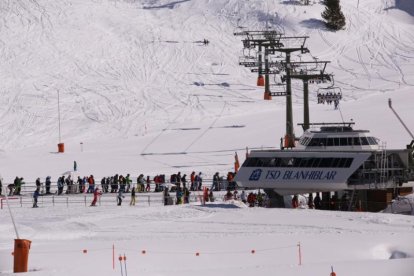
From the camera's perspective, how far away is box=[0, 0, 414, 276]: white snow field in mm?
22375

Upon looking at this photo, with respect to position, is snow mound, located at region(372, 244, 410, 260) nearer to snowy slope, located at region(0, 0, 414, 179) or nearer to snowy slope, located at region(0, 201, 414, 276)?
snowy slope, located at region(0, 201, 414, 276)

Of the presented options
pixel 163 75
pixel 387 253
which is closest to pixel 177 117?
pixel 163 75

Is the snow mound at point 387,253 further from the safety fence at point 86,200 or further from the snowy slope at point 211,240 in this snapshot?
the safety fence at point 86,200

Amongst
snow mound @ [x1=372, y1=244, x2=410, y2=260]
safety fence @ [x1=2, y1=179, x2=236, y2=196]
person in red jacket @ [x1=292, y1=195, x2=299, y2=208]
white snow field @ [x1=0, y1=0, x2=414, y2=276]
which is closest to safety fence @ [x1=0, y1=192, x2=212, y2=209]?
safety fence @ [x1=2, y1=179, x2=236, y2=196]

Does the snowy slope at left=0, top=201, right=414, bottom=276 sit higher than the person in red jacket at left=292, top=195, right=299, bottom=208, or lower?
lower

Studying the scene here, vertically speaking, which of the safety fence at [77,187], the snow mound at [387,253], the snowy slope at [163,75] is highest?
the snowy slope at [163,75]

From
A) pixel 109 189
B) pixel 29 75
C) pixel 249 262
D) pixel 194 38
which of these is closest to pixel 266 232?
pixel 249 262

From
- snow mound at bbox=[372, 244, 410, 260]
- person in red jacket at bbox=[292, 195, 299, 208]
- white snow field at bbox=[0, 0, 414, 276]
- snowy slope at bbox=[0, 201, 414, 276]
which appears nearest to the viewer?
snowy slope at bbox=[0, 201, 414, 276]

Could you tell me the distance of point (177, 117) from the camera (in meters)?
58.2

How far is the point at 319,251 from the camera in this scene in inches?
879

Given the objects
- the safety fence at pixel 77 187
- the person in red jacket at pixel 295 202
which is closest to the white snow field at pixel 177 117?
the person in red jacket at pixel 295 202

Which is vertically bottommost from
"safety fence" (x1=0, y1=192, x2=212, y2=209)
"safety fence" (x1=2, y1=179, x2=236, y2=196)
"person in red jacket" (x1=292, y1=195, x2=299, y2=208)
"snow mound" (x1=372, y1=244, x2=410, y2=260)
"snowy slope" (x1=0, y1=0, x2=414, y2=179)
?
"snow mound" (x1=372, y1=244, x2=410, y2=260)

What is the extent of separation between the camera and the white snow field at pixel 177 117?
881 inches

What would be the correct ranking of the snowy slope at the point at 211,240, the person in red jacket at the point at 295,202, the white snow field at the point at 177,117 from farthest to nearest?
the person in red jacket at the point at 295,202, the white snow field at the point at 177,117, the snowy slope at the point at 211,240
